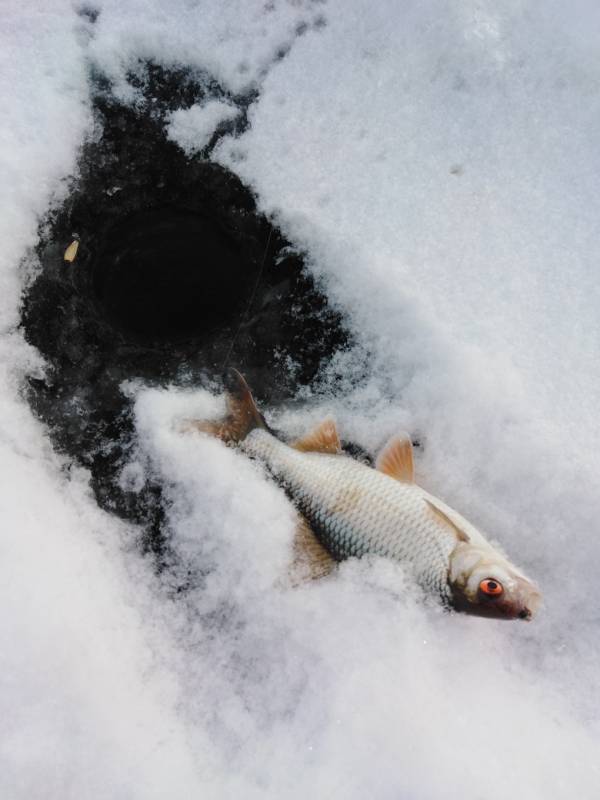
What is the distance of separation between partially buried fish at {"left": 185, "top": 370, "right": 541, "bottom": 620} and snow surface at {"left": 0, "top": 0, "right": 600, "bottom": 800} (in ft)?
0.31

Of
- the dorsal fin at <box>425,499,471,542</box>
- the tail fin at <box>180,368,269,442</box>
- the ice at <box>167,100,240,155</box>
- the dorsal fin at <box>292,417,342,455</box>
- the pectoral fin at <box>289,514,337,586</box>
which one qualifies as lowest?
the pectoral fin at <box>289,514,337,586</box>

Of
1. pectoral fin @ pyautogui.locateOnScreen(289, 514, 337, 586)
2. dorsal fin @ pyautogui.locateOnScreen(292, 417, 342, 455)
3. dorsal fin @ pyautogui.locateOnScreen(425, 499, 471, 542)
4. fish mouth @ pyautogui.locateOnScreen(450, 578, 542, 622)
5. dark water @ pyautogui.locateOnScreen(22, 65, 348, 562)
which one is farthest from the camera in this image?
dark water @ pyautogui.locateOnScreen(22, 65, 348, 562)

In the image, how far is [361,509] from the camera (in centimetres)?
179

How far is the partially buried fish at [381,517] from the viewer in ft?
5.35

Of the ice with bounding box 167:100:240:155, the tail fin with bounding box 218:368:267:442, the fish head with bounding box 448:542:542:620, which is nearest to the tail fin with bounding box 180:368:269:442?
the tail fin with bounding box 218:368:267:442

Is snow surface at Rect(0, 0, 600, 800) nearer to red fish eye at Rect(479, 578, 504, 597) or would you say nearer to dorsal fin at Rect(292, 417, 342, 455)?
dorsal fin at Rect(292, 417, 342, 455)

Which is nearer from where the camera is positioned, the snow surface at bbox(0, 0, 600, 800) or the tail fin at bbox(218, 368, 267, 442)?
the snow surface at bbox(0, 0, 600, 800)

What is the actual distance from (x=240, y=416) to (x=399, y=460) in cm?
56

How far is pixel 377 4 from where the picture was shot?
7.10 ft

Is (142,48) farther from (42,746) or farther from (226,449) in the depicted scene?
(42,746)

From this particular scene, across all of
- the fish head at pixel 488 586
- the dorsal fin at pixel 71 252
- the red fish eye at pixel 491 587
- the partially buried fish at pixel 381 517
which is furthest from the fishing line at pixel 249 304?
the red fish eye at pixel 491 587

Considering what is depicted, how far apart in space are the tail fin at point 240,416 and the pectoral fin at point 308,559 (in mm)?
373

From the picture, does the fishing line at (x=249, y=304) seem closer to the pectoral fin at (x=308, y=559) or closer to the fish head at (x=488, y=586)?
the pectoral fin at (x=308, y=559)

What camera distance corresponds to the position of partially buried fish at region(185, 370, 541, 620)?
163 cm
